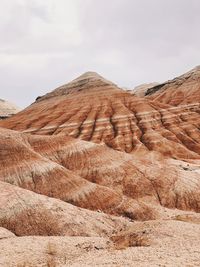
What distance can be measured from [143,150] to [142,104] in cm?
3505

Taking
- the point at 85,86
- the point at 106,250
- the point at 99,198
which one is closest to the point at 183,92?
the point at 85,86

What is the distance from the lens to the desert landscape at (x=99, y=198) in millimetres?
37188

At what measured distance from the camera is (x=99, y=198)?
57312 mm

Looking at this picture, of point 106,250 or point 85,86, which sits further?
point 85,86

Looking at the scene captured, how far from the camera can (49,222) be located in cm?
4703

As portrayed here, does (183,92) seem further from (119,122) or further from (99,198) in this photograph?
(99,198)

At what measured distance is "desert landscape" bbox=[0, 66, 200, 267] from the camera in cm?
3719

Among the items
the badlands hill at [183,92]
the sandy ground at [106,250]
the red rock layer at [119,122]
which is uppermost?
the badlands hill at [183,92]

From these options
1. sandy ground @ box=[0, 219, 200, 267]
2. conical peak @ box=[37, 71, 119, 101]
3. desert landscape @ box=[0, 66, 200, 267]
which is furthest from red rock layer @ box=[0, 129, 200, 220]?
conical peak @ box=[37, 71, 119, 101]

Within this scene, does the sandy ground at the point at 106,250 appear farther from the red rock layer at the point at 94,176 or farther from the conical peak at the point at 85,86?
the conical peak at the point at 85,86

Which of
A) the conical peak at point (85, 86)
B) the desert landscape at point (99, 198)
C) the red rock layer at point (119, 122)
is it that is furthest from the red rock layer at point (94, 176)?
the conical peak at point (85, 86)

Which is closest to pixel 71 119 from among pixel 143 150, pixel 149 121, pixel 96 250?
pixel 149 121

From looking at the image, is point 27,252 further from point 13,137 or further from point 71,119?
point 71,119

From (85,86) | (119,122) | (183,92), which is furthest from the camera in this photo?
(183,92)
